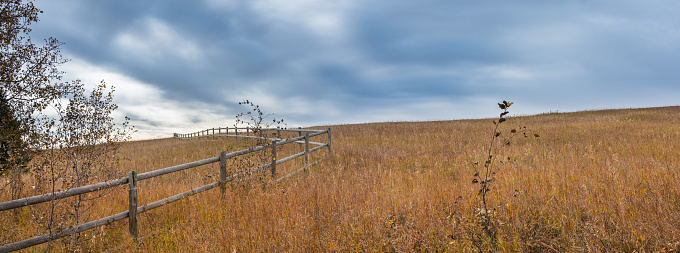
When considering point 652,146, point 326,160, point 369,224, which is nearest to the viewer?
point 369,224

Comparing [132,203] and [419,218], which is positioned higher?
[132,203]

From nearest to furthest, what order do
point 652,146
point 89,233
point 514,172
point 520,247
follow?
point 520,247
point 89,233
point 514,172
point 652,146

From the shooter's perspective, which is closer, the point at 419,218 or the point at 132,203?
the point at 419,218

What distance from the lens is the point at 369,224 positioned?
14.3ft

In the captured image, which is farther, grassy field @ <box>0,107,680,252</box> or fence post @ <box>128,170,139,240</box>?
fence post @ <box>128,170,139,240</box>

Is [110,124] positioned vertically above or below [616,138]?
above

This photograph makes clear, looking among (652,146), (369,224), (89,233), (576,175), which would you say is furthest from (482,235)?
(652,146)

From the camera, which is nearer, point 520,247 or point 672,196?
point 520,247

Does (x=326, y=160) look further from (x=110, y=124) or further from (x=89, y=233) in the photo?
(x=89, y=233)

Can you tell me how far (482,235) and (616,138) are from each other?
36.9 feet

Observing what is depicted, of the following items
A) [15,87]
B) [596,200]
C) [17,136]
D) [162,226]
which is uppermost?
[15,87]

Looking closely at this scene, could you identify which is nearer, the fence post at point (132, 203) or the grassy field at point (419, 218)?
the grassy field at point (419, 218)

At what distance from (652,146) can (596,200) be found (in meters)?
6.70

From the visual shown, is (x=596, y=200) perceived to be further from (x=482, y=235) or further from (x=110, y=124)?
(x=110, y=124)
